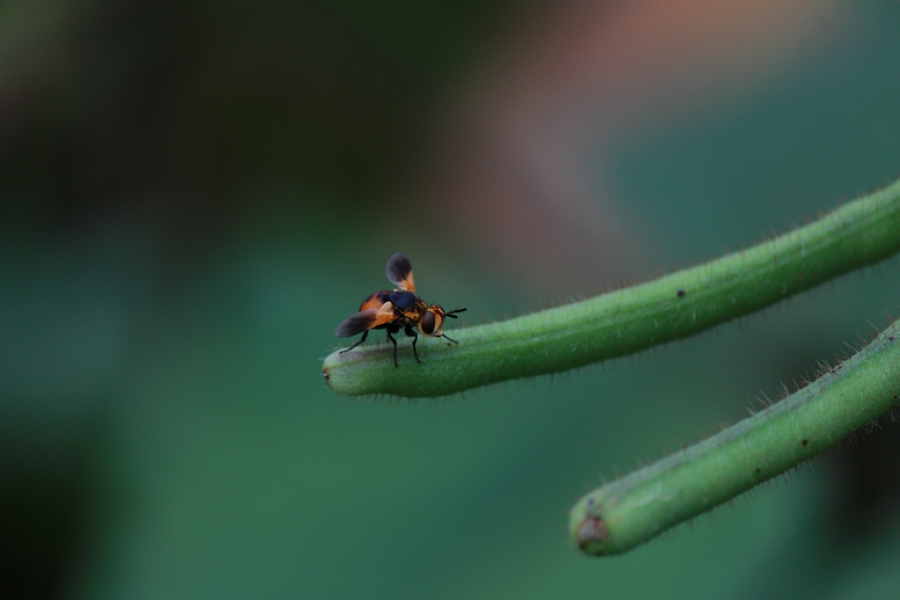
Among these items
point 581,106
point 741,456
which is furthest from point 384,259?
point 741,456

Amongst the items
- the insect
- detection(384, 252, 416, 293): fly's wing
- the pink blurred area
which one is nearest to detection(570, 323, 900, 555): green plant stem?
the insect

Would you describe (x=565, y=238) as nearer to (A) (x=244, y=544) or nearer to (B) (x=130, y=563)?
(A) (x=244, y=544)

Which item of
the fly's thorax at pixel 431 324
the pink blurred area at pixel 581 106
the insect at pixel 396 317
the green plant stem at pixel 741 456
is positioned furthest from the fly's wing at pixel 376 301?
the pink blurred area at pixel 581 106

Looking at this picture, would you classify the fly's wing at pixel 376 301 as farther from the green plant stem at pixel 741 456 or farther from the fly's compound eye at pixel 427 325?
the green plant stem at pixel 741 456

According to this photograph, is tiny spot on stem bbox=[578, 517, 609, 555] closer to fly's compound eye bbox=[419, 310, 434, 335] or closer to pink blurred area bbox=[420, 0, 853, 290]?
fly's compound eye bbox=[419, 310, 434, 335]

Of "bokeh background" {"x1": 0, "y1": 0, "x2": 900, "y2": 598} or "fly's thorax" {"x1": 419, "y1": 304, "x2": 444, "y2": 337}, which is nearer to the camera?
"fly's thorax" {"x1": 419, "y1": 304, "x2": 444, "y2": 337}

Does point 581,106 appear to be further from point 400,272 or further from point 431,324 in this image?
point 431,324

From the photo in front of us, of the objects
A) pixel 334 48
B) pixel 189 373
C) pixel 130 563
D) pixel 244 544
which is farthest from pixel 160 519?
pixel 334 48
